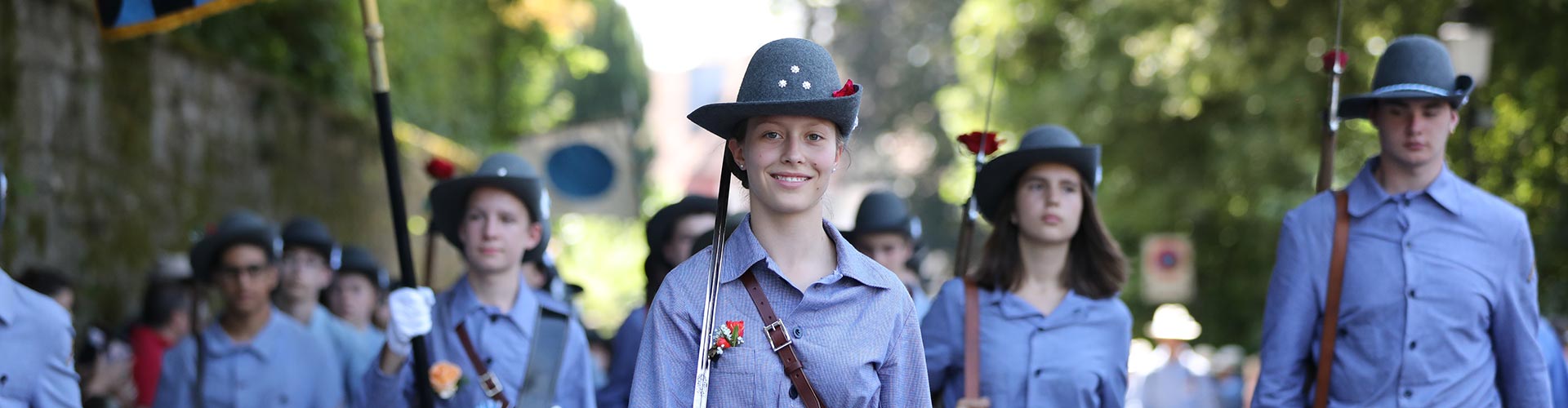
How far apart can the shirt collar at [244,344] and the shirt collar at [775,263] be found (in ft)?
14.0

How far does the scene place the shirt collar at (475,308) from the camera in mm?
6316

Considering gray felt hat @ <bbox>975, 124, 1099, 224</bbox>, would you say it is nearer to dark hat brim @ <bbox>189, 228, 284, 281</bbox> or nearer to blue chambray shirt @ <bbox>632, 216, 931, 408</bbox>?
blue chambray shirt @ <bbox>632, 216, 931, 408</bbox>

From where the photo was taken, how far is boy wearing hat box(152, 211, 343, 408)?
7738 mm

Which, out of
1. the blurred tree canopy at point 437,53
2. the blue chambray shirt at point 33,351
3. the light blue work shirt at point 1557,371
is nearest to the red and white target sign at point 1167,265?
the blurred tree canopy at point 437,53

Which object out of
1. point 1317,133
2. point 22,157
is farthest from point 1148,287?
point 22,157

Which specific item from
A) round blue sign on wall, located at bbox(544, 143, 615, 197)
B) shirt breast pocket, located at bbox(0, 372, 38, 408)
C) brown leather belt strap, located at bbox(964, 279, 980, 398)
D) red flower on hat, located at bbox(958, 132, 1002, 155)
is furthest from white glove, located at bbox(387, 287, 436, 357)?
round blue sign on wall, located at bbox(544, 143, 615, 197)

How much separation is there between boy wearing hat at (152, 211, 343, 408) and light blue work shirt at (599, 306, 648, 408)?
168 centimetres

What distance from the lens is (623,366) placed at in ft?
22.6

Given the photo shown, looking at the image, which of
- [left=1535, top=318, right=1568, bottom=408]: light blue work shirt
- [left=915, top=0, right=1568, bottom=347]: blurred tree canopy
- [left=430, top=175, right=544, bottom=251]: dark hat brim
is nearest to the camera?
[left=1535, top=318, right=1568, bottom=408]: light blue work shirt

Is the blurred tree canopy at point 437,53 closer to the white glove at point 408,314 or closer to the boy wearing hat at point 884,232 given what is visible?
the boy wearing hat at point 884,232

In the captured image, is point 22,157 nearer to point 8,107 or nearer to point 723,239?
point 8,107

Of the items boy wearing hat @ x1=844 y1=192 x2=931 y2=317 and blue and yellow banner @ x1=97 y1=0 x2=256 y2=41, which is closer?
blue and yellow banner @ x1=97 y1=0 x2=256 y2=41

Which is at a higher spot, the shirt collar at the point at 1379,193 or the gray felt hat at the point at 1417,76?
the gray felt hat at the point at 1417,76

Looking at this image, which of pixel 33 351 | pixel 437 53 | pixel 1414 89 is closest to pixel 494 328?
pixel 33 351
